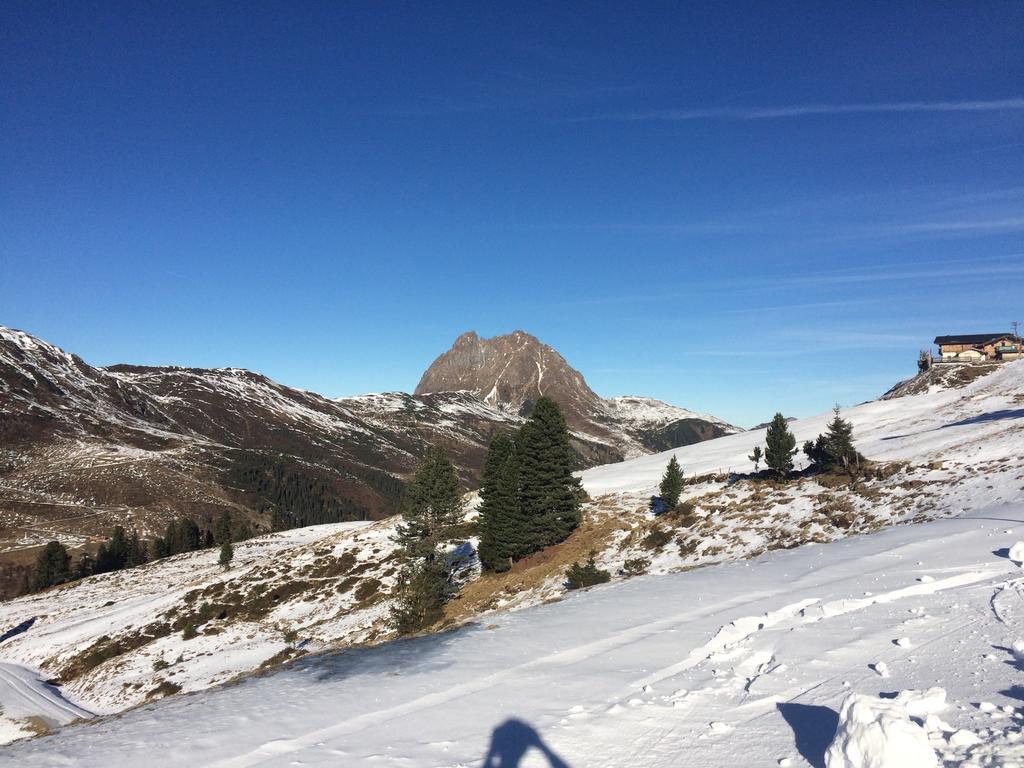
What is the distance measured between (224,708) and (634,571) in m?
22.3

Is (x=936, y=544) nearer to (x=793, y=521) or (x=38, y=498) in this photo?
(x=793, y=521)

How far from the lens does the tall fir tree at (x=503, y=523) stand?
119 feet

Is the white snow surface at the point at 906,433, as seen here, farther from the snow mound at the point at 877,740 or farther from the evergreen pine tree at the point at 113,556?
the evergreen pine tree at the point at 113,556

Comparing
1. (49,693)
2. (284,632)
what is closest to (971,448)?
(284,632)

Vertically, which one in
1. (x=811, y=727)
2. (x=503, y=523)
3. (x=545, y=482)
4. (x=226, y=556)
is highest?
(x=545, y=482)

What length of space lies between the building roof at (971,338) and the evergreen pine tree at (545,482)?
14836cm

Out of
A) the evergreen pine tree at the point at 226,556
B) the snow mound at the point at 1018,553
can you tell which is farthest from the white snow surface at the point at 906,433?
the evergreen pine tree at the point at 226,556

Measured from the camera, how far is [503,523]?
36625 mm

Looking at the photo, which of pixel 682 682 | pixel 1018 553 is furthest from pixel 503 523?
pixel 682 682

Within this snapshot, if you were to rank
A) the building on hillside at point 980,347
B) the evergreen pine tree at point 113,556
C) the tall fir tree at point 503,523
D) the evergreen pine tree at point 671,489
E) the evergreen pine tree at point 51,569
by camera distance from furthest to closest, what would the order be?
the building on hillside at point 980,347 → the evergreen pine tree at point 113,556 → the evergreen pine tree at point 51,569 → the evergreen pine tree at point 671,489 → the tall fir tree at point 503,523

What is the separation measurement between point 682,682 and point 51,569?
120 metres

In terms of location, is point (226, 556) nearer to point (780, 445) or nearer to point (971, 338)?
point (780, 445)

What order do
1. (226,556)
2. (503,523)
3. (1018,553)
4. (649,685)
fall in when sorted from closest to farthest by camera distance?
(649,685), (1018,553), (503,523), (226,556)

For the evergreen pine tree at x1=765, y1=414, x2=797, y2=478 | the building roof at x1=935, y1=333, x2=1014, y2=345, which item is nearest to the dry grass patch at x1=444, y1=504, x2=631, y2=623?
the evergreen pine tree at x1=765, y1=414, x2=797, y2=478
